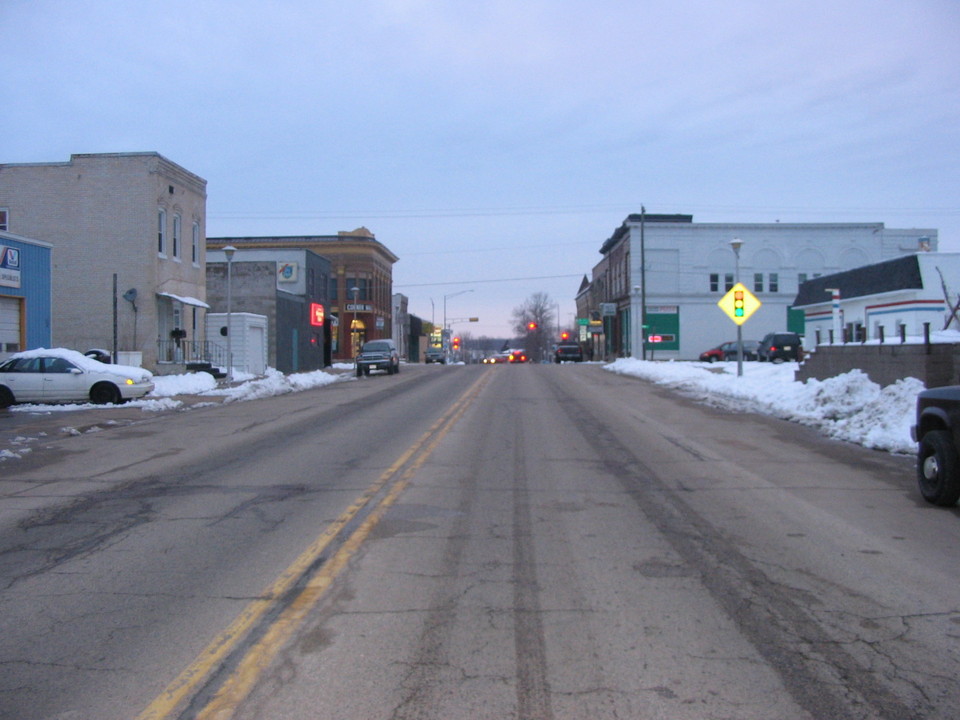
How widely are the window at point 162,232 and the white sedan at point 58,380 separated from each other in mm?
12118

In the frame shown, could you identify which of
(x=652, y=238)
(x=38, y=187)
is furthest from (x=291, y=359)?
(x=652, y=238)

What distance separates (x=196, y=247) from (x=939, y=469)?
112 feet

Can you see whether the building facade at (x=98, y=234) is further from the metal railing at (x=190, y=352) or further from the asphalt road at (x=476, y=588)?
the asphalt road at (x=476, y=588)

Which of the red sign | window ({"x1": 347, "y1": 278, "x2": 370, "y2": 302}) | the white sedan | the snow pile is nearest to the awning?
the white sedan

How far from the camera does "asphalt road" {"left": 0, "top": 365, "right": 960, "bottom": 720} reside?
426cm

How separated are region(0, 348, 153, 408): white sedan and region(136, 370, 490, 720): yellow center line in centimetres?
1526

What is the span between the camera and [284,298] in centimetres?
4606

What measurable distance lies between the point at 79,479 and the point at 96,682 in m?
7.04

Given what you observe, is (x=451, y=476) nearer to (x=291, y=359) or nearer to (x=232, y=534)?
(x=232, y=534)

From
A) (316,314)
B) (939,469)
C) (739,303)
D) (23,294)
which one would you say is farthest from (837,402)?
(316,314)

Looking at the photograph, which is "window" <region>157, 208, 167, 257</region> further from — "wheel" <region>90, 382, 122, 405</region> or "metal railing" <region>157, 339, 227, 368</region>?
"wheel" <region>90, 382, 122, 405</region>

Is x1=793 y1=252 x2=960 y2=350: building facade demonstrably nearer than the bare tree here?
Yes

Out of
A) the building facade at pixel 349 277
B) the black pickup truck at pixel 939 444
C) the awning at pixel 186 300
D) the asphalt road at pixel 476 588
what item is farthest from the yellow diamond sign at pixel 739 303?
the building facade at pixel 349 277

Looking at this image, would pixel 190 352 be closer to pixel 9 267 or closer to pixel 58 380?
pixel 9 267
